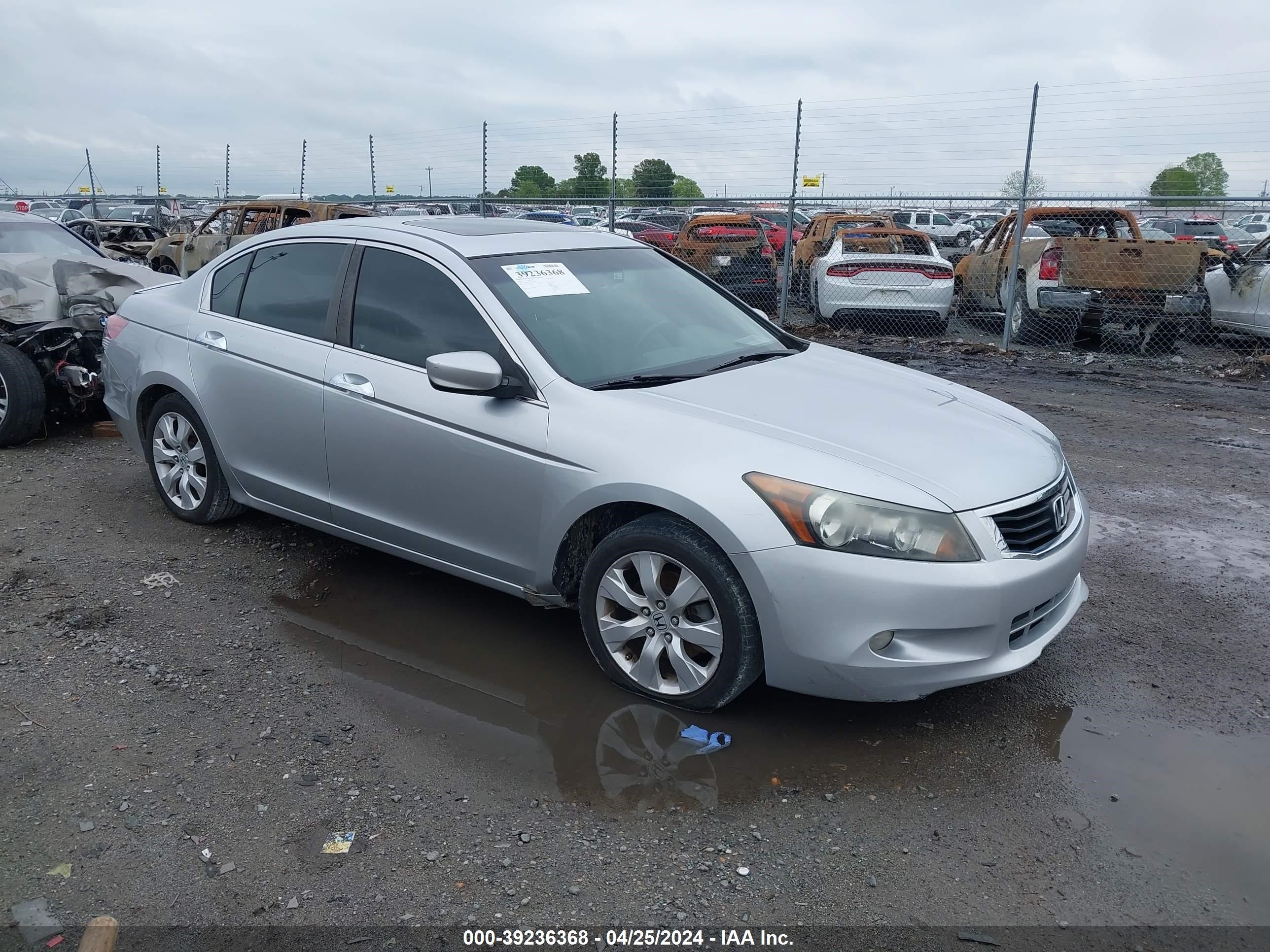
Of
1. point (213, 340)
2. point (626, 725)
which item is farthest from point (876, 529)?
point (213, 340)

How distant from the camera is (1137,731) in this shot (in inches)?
137

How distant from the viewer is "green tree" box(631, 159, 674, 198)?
1834cm

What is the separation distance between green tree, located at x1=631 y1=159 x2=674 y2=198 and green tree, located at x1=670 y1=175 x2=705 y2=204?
157mm

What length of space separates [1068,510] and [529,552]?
78.2 inches

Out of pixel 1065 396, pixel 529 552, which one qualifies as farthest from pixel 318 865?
pixel 1065 396

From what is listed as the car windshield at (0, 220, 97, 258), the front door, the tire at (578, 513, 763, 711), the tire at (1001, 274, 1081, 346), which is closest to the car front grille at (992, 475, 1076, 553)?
the tire at (578, 513, 763, 711)

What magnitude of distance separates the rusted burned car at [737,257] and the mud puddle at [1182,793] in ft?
35.3

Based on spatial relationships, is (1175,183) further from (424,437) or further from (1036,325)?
(424,437)

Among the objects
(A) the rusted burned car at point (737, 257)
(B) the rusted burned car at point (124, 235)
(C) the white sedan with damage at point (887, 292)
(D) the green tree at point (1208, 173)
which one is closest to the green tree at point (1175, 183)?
(D) the green tree at point (1208, 173)

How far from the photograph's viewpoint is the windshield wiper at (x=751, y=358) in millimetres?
4141

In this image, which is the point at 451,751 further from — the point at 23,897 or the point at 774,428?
the point at 774,428

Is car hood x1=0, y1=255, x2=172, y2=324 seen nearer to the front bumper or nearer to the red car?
the front bumper

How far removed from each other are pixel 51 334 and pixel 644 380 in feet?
17.0

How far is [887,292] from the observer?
1202 cm
